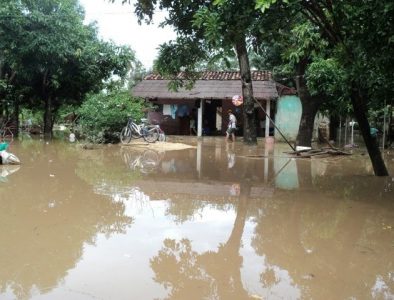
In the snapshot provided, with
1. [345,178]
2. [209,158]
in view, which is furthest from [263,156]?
[345,178]

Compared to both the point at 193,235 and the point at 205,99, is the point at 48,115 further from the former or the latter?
the point at 193,235

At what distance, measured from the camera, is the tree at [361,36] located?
6480 mm

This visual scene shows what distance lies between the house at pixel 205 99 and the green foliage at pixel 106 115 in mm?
4454

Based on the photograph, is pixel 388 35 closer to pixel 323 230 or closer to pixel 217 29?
pixel 217 29

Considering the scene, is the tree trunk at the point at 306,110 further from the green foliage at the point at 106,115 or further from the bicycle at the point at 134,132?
the green foliage at the point at 106,115

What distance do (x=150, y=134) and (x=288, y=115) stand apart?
26.9ft

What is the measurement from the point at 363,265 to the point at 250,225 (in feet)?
5.86

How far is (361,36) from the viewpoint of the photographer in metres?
7.11

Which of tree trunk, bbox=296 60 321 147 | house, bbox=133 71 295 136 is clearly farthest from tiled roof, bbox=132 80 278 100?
tree trunk, bbox=296 60 321 147

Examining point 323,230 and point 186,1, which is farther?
point 186,1

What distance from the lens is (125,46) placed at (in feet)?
75.0

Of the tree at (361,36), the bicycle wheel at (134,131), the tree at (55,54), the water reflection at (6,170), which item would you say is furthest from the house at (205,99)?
the tree at (361,36)

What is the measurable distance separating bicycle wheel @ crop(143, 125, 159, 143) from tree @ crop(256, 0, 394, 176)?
10988 mm

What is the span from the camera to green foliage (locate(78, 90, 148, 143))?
1816 centimetres
